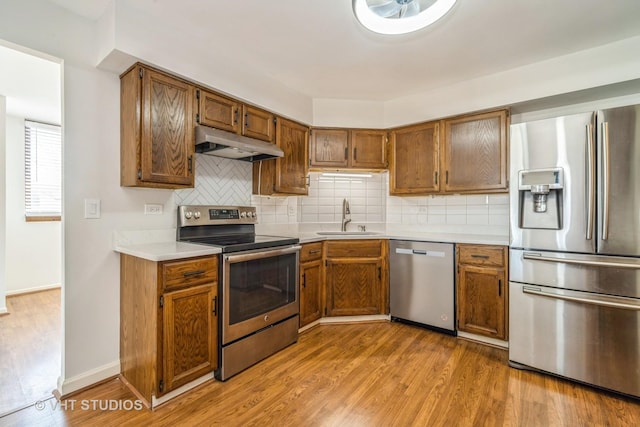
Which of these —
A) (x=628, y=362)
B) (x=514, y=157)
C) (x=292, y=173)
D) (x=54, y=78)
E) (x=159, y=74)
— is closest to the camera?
(x=628, y=362)

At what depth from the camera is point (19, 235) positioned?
3.91m

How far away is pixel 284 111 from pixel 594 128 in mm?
2315

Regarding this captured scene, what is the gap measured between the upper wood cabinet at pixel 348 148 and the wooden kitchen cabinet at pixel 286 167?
0.16 m

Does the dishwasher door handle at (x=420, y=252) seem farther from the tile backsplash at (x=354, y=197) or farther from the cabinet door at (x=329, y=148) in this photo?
the cabinet door at (x=329, y=148)

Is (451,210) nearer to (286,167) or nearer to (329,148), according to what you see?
(329,148)

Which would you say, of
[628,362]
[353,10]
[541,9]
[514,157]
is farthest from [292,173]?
[628,362]

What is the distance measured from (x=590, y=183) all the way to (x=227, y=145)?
240 centimetres

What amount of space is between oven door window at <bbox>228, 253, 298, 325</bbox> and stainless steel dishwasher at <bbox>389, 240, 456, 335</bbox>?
1077 mm

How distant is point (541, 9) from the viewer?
6.04 feet

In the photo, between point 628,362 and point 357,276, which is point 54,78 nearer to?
point 357,276

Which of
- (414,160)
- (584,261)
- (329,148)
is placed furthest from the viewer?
(329,148)

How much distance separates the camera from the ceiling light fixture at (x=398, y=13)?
5.70 ft

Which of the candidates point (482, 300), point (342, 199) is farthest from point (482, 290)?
point (342, 199)

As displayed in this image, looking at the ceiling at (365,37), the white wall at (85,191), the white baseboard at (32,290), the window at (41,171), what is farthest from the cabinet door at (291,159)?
the white baseboard at (32,290)
